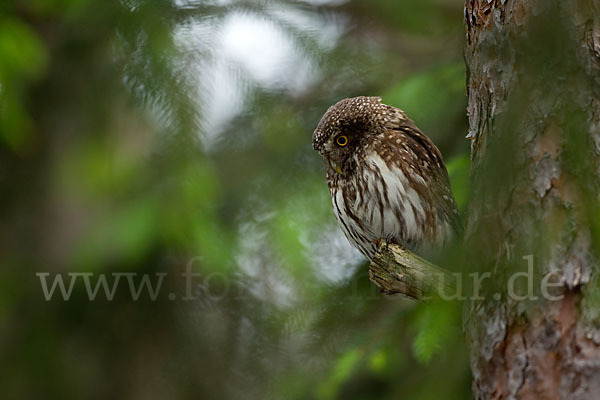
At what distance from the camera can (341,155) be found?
10.9 ft

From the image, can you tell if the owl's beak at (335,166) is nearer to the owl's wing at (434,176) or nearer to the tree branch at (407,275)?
the owl's wing at (434,176)

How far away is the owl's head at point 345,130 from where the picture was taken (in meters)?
3.31

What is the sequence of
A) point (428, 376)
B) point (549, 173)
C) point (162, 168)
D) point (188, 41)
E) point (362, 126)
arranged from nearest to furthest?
point (549, 173) < point (428, 376) < point (188, 41) < point (162, 168) < point (362, 126)

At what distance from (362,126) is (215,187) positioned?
2.55ft

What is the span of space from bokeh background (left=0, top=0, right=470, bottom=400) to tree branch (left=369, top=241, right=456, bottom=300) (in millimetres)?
146

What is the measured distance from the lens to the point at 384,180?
10.4 feet

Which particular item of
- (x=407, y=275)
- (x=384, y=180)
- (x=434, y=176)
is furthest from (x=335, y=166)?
(x=407, y=275)

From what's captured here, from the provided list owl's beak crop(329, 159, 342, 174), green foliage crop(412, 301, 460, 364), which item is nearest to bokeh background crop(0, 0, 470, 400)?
green foliage crop(412, 301, 460, 364)

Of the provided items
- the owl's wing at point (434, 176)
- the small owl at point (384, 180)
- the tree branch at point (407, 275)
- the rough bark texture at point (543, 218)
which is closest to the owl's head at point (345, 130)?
the small owl at point (384, 180)

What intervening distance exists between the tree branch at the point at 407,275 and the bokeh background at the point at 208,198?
5.7 inches

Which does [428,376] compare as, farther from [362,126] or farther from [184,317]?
[184,317]

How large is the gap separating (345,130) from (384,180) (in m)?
0.34

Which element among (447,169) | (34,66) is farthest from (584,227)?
(34,66)

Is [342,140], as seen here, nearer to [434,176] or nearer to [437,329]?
[434,176]
